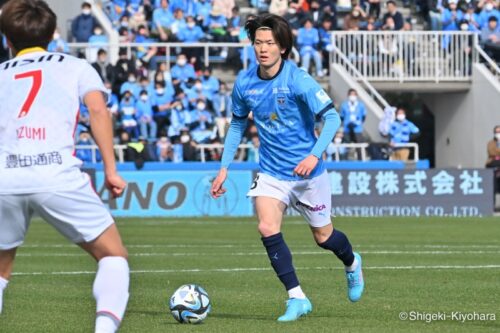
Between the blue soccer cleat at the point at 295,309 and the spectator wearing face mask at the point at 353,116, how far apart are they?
23.1 metres

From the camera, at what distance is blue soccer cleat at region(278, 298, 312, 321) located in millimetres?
10195

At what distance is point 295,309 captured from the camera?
10.3 metres

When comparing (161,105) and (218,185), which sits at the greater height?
(218,185)

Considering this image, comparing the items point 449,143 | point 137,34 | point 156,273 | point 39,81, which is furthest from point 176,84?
point 39,81

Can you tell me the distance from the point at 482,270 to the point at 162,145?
16.5 meters

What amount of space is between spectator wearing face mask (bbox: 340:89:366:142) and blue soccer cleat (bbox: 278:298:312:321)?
2313cm

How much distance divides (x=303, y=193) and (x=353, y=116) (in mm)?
22981

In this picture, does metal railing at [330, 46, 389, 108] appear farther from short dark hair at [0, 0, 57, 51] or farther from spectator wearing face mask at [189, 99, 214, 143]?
short dark hair at [0, 0, 57, 51]

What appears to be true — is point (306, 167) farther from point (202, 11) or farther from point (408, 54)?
point (408, 54)

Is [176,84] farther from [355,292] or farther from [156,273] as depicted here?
[355,292]

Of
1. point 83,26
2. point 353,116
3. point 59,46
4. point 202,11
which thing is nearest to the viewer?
point 59,46

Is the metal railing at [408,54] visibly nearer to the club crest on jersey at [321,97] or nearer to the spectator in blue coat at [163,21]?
the spectator in blue coat at [163,21]

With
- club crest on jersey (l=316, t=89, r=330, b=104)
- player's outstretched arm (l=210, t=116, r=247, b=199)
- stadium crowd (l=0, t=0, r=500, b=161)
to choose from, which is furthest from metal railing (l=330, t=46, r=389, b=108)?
club crest on jersey (l=316, t=89, r=330, b=104)

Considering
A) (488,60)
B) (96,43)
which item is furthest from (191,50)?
(488,60)
